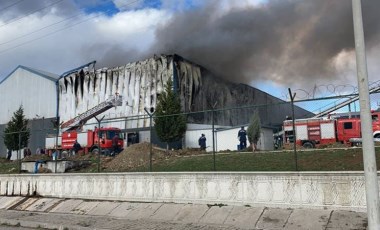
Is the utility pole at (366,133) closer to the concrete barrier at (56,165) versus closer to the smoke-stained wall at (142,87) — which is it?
the concrete barrier at (56,165)

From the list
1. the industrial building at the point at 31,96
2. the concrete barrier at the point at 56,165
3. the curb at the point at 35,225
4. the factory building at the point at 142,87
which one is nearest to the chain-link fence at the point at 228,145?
the concrete barrier at the point at 56,165

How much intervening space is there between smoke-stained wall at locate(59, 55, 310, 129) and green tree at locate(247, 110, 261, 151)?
19.5 m

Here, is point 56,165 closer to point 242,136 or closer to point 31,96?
point 242,136

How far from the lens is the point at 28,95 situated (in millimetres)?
54156

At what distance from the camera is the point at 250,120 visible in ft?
70.9

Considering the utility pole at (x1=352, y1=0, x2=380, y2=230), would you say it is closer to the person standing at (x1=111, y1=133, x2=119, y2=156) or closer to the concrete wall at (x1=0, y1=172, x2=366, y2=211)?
the concrete wall at (x1=0, y1=172, x2=366, y2=211)

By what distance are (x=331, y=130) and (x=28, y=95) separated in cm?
4035

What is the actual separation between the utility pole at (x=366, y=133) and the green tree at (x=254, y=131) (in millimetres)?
13467

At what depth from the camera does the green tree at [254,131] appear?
20656mm

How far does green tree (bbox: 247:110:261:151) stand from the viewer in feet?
67.8

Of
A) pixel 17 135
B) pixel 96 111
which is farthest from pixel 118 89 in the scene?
pixel 17 135

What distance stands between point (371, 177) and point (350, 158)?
10481 mm

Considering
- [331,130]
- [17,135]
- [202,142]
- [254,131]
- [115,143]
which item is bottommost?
[202,142]

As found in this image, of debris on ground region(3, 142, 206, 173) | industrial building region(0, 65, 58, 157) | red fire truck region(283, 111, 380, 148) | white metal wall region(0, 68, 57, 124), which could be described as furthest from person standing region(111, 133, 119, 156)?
white metal wall region(0, 68, 57, 124)
